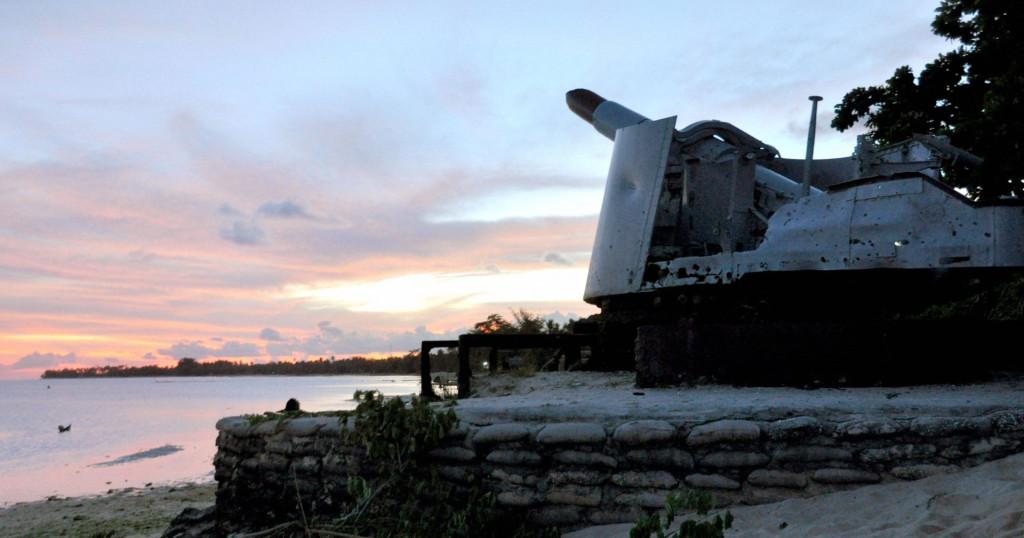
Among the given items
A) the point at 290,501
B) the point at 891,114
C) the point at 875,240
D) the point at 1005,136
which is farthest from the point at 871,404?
the point at 891,114

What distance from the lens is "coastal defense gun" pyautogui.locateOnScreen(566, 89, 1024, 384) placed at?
618 centimetres

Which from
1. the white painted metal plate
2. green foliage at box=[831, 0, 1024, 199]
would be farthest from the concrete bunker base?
green foliage at box=[831, 0, 1024, 199]

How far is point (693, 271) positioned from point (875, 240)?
1312 millimetres

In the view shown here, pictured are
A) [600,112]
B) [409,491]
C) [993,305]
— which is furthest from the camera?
[993,305]

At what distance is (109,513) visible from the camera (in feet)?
40.4

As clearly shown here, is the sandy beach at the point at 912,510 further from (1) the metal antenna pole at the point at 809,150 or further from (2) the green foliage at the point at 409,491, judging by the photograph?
(1) the metal antenna pole at the point at 809,150

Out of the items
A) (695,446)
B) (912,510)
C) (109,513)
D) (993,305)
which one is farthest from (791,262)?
(109,513)

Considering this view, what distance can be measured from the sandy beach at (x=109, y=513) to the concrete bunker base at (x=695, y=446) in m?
5.47

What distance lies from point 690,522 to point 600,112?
19.2 feet

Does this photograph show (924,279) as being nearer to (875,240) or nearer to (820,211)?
(875,240)

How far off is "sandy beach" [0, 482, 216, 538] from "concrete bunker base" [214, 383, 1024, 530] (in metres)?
5.47

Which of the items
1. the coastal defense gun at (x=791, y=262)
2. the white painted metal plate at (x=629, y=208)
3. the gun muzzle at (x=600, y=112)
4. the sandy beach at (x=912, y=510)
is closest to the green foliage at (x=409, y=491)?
the sandy beach at (x=912, y=510)

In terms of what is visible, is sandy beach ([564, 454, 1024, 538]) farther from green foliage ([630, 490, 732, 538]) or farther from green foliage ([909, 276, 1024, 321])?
green foliage ([909, 276, 1024, 321])

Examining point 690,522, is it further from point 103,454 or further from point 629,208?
point 103,454
